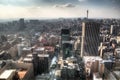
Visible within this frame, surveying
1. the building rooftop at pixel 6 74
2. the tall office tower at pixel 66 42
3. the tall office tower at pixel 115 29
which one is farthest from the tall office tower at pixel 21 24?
the tall office tower at pixel 115 29

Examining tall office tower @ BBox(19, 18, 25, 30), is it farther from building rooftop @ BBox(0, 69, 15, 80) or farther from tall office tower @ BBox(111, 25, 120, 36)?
tall office tower @ BBox(111, 25, 120, 36)

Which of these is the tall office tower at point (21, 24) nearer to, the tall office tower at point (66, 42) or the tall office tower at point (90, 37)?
the tall office tower at point (66, 42)

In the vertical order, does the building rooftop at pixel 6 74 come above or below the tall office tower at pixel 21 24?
below

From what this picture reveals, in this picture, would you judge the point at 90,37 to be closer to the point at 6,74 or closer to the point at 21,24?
the point at 21,24

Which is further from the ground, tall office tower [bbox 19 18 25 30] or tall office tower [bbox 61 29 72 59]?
tall office tower [bbox 19 18 25 30]

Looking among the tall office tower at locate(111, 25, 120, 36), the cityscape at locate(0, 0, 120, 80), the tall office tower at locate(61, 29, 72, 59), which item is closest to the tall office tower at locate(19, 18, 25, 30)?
the cityscape at locate(0, 0, 120, 80)

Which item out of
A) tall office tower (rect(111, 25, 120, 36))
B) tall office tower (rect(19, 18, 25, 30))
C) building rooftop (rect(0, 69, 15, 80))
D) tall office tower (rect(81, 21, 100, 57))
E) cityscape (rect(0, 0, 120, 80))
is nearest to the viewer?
building rooftop (rect(0, 69, 15, 80))

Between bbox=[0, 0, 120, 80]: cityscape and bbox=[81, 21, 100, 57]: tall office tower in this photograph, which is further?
bbox=[81, 21, 100, 57]: tall office tower
